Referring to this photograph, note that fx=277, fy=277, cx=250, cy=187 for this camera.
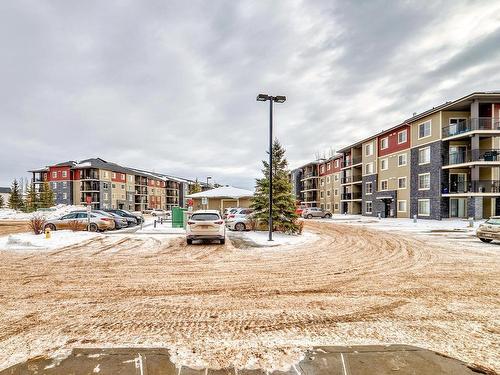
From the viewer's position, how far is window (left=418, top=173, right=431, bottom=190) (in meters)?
31.9

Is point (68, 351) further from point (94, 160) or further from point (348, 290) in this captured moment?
point (94, 160)

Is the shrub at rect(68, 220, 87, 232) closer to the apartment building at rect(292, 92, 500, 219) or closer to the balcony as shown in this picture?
the apartment building at rect(292, 92, 500, 219)

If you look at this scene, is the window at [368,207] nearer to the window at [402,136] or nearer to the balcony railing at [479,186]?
the window at [402,136]

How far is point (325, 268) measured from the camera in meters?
8.72

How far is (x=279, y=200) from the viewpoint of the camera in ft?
59.6

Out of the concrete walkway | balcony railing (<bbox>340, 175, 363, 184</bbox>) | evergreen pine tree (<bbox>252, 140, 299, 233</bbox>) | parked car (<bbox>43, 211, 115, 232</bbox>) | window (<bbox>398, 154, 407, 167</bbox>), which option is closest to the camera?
the concrete walkway

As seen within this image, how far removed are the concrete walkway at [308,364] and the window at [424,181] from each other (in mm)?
33710

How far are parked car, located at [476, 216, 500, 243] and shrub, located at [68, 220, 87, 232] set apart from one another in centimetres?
2464

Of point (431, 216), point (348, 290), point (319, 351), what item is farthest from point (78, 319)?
point (431, 216)

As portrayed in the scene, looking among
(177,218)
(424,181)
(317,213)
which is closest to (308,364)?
(177,218)

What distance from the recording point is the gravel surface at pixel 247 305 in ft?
12.6

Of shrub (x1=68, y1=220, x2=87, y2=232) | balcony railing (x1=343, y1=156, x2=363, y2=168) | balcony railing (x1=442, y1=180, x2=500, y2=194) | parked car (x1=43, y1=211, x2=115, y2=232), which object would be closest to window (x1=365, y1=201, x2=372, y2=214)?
balcony railing (x1=343, y1=156, x2=363, y2=168)

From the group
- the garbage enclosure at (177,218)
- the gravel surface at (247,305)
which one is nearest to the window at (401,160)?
the gravel surface at (247,305)

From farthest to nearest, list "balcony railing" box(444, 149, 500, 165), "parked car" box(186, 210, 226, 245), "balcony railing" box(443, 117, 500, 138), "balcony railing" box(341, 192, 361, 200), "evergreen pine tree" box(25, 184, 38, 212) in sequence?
"evergreen pine tree" box(25, 184, 38, 212)
"balcony railing" box(341, 192, 361, 200)
"balcony railing" box(444, 149, 500, 165)
"balcony railing" box(443, 117, 500, 138)
"parked car" box(186, 210, 226, 245)
